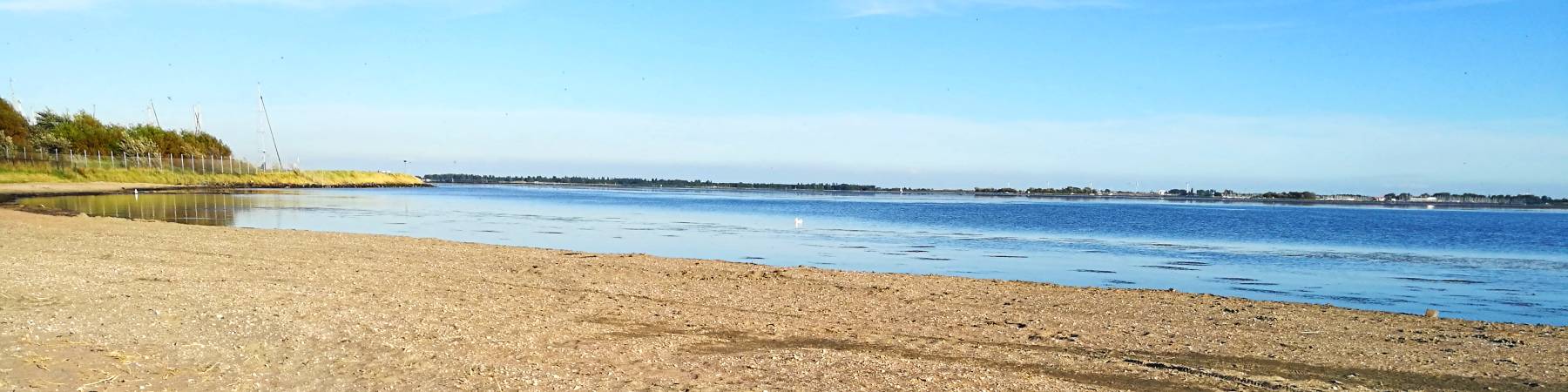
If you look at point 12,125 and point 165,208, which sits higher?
point 12,125

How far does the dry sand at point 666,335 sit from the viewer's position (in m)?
7.38

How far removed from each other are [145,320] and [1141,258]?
20940 mm

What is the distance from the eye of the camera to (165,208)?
37.0 meters

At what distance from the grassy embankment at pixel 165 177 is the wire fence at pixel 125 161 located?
625 millimetres

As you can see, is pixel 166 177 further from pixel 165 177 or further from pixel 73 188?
pixel 73 188

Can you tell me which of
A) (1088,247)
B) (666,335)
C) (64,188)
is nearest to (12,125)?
(64,188)

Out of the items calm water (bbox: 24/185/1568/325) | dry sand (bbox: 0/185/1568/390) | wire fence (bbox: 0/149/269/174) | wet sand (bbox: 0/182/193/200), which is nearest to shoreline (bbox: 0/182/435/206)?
wet sand (bbox: 0/182/193/200)

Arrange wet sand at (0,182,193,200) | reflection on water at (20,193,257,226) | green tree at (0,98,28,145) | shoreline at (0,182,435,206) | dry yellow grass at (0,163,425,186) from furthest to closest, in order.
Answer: green tree at (0,98,28,145) < dry yellow grass at (0,163,425,186) < wet sand at (0,182,193,200) < shoreline at (0,182,435,206) < reflection on water at (20,193,257,226)

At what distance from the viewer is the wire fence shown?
64.1 meters

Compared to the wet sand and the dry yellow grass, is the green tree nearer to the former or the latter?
the dry yellow grass

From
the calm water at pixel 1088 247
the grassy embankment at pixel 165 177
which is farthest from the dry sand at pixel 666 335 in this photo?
the grassy embankment at pixel 165 177

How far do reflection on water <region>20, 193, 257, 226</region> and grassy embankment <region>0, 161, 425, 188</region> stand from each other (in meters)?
16.0

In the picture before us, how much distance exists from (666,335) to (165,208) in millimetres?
34645

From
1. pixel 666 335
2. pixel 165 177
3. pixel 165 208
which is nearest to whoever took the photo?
pixel 666 335
